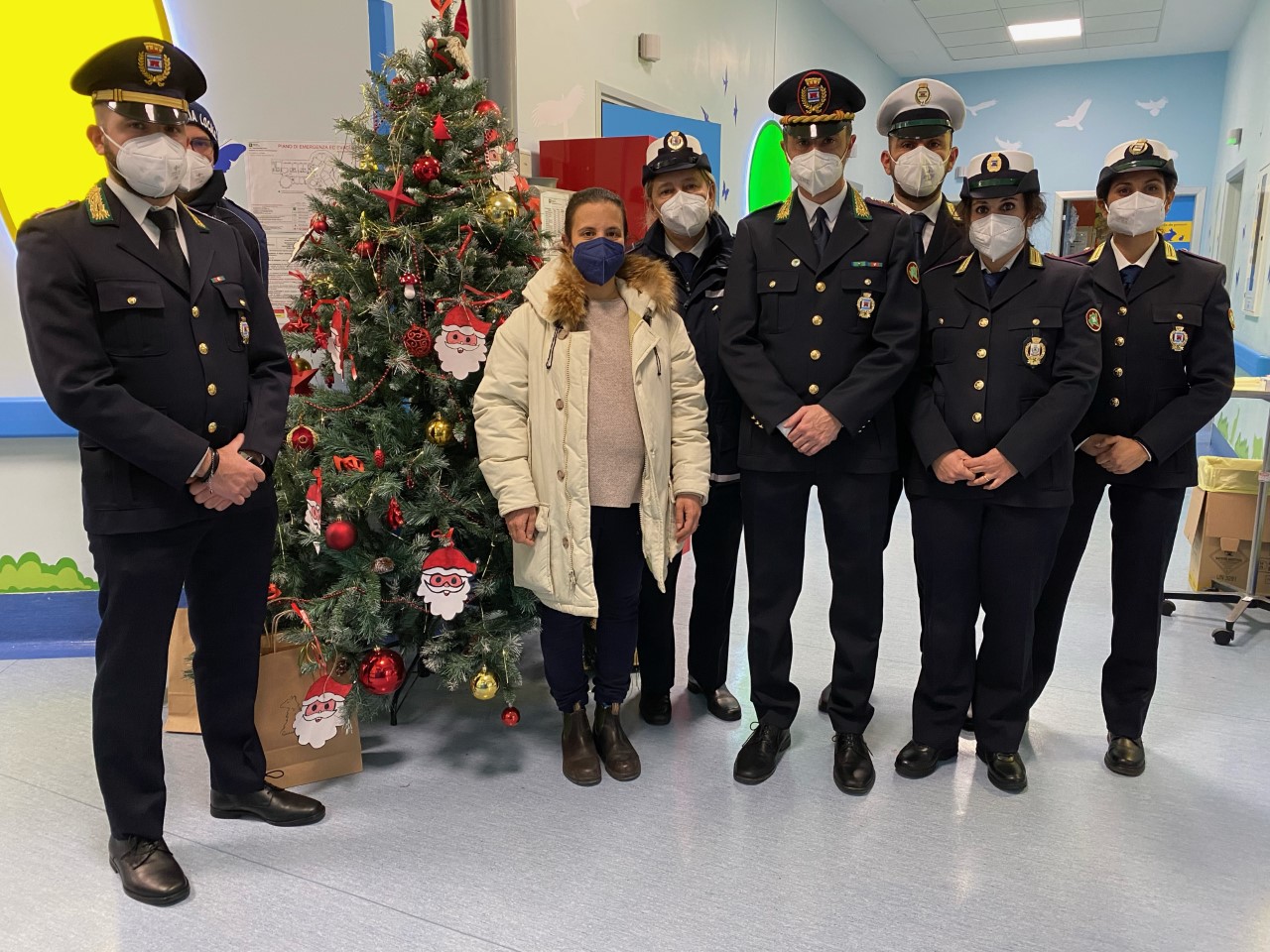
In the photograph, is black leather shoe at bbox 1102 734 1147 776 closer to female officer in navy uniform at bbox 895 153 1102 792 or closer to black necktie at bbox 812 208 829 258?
female officer in navy uniform at bbox 895 153 1102 792

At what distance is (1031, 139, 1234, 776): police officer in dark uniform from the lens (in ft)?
7.91

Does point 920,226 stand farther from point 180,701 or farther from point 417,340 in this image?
point 180,701

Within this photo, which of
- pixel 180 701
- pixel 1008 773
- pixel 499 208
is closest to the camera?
pixel 1008 773

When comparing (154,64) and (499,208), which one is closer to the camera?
(154,64)

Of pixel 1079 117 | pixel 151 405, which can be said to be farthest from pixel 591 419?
pixel 1079 117

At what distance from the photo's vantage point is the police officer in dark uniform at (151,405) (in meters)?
1.81

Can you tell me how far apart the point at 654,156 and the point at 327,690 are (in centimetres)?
171

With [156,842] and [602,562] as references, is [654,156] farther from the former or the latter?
[156,842]

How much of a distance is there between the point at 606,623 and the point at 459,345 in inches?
34.0

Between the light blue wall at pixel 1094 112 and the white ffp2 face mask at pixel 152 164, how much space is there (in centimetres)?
1031

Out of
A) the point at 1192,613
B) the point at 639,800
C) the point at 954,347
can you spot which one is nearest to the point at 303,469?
the point at 639,800

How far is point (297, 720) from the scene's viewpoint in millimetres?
2400

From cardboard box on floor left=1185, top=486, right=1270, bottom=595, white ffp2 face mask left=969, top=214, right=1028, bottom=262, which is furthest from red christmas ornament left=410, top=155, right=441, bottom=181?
cardboard box on floor left=1185, top=486, right=1270, bottom=595

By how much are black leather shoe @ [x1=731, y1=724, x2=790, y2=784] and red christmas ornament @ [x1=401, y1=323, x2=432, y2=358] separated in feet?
4.68
